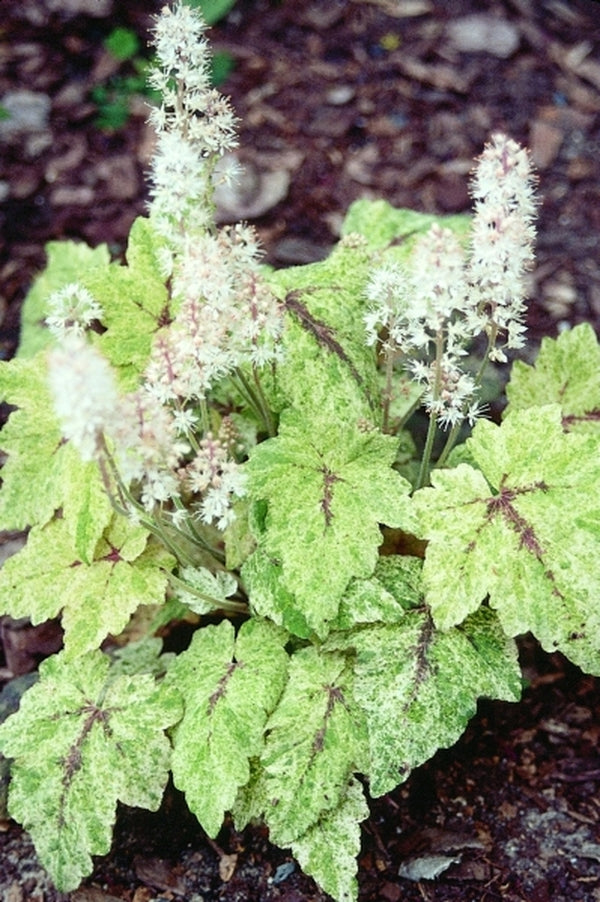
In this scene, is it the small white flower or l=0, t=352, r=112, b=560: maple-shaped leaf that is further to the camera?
l=0, t=352, r=112, b=560: maple-shaped leaf

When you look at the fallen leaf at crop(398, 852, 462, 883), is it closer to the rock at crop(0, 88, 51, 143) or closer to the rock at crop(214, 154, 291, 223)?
the rock at crop(214, 154, 291, 223)

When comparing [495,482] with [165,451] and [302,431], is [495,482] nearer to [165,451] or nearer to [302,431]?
[302,431]

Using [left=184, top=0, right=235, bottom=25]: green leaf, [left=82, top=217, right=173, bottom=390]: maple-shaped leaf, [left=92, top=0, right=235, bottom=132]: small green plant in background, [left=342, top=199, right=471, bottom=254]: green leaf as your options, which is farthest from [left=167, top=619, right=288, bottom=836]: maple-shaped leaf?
[left=184, top=0, right=235, bottom=25]: green leaf

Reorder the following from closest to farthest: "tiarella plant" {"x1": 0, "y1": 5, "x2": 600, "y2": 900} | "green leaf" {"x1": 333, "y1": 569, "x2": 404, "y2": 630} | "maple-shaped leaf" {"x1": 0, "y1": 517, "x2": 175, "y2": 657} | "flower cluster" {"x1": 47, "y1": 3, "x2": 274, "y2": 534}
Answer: "flower cluster" {"x1": 47, "y1": 3, "x2": 274, "y2": 534}
"tiarella plant" {"x1": 0, "y1": 5, "x2": 600, "y2": 900}
"green leaf" {"x1": 333, "y1": 569, "x2": 404, "y2": 630}
"maple-shaped leaf" {"x1": 0, "y1": 517, "x2": 175, "y2": 657}

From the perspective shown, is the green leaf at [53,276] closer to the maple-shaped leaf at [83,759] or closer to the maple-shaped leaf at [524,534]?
the maple-shaped leaf at [83,759]

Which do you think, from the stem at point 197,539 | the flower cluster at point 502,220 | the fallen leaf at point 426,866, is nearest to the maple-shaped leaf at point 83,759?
the stem at point 197,539

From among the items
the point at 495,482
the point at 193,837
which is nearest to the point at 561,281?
the point at 495,482
